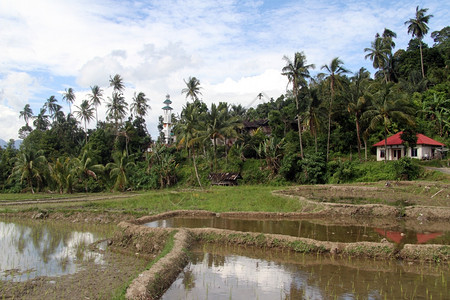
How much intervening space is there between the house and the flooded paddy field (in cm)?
2774

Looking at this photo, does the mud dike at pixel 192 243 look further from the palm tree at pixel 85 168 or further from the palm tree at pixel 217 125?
the palm tree at pixel 85 168

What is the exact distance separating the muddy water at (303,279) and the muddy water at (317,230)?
266 centimetres

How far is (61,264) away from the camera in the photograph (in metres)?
10.0

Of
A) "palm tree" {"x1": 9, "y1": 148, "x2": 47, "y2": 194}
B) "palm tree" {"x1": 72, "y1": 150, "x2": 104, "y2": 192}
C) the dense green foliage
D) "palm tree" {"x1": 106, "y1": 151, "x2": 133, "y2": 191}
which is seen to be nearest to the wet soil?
the dense green foliage

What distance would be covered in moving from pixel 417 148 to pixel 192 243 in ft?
90.8

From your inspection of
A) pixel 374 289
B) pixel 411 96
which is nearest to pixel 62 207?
pixel 374 289

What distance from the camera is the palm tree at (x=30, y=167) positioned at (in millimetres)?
34375

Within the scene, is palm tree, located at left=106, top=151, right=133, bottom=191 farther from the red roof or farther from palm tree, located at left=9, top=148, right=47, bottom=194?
the red roof

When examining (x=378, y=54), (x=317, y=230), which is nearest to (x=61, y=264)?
(x=317, y=230)

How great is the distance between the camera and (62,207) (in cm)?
2083

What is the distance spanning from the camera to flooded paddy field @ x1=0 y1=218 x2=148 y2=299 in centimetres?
784

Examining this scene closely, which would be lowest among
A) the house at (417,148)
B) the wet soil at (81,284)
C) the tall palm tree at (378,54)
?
the wet soil at (81,284)

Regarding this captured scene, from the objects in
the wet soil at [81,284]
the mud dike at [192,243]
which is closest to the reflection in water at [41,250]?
the wet soil at [81,284]

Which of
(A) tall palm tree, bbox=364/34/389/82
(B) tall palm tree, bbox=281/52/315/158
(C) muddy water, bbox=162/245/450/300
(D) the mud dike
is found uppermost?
(A) tall palm tree, bbox=364/34/389/82
